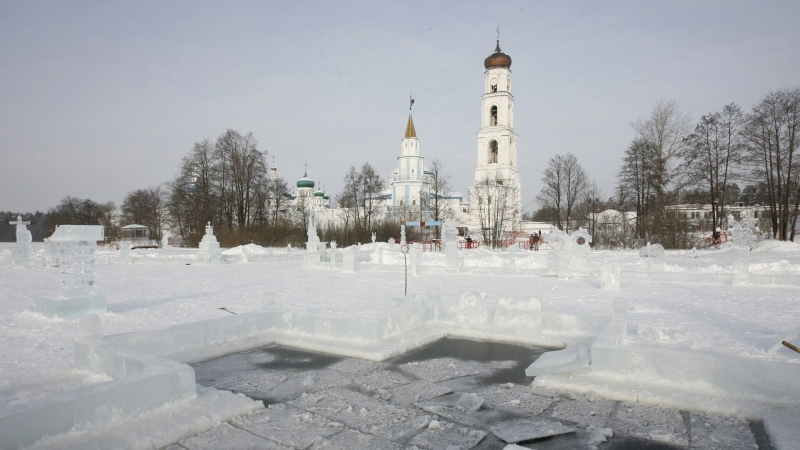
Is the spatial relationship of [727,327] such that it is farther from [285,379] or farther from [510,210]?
[510,210]

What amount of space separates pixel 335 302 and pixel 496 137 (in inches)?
1781

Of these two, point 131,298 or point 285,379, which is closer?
point 285,379

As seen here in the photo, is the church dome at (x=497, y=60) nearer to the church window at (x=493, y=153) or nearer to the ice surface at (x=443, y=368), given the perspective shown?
the church window at (x=493, y=153)

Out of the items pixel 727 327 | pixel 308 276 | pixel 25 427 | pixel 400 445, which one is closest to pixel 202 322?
pixel 25 427

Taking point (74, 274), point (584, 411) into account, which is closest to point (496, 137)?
point (74, 274)

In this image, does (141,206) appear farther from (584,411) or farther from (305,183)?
(584,411)

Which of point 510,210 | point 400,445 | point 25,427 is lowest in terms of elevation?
point 400,445

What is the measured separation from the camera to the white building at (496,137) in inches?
2028

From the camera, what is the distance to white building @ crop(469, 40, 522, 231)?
51.5 m

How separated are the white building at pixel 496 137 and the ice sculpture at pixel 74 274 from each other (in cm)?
4327

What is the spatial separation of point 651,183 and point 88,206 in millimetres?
77047

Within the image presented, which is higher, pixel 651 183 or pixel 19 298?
pixel 651 183

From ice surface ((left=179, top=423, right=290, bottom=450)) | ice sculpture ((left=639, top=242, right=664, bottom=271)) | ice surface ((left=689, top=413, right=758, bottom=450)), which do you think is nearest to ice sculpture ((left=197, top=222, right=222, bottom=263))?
ice sculpture ((left=639, top=242, right=664, bottom=271))

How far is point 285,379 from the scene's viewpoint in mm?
5793
